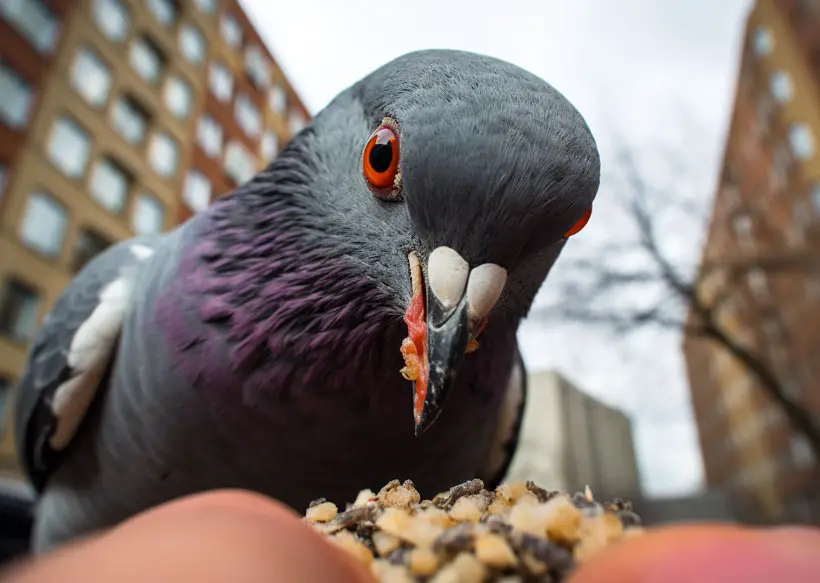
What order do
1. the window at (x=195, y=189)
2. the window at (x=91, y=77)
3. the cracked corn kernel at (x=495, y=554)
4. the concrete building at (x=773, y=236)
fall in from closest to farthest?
the cracked corn kernel at (x=495, y=554)
the window at (x=91, y=77)
the window at (x=195, y=189)
the concrete building at (x=773, y=236)

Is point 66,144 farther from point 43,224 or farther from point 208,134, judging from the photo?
point 208,134

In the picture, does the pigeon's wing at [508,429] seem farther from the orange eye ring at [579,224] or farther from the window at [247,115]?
the window at [247,115]

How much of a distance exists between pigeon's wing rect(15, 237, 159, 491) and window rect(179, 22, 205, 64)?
3.32 m

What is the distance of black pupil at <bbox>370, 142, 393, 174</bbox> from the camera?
93 centimetres

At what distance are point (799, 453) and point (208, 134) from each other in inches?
400

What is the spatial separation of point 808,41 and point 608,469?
39.8ft

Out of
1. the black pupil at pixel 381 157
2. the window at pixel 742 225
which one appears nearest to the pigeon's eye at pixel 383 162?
the black pupil at pixel 381 157

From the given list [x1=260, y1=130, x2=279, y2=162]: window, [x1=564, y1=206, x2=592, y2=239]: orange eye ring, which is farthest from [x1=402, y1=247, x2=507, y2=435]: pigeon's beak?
[x1=260, y1=130, x2=279, y2=162]: window

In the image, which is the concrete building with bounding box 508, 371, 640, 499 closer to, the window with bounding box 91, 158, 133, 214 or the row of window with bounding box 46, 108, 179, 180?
the row of window with bounding box 46, 108, 179, 180

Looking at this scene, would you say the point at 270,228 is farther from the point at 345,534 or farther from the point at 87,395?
the point at 345,534

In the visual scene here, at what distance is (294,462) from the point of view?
1.09m

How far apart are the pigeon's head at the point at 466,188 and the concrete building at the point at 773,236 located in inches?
344

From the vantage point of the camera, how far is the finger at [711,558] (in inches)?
11.1

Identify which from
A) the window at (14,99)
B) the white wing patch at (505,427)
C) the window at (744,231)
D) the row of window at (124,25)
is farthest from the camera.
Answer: the window at (744,231)
